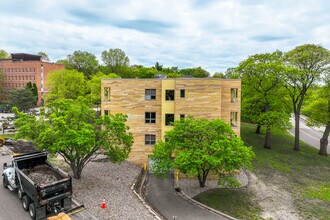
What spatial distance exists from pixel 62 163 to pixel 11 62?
61259mm

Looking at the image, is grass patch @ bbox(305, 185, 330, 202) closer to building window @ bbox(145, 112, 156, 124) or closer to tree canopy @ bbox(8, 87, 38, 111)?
building window @ bbox(145, 112, 156, 124)

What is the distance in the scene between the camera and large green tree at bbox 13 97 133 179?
14914 mm

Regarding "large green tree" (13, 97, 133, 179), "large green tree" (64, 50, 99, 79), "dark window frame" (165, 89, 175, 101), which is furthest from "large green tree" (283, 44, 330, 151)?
"large green tree" (64, 50, 99, 79)

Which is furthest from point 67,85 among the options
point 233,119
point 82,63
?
point 233,119

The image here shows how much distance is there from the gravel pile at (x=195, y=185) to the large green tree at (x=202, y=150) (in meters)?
1.44

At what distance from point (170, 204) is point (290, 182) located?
11.7 meters

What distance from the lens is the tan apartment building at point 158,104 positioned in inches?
881

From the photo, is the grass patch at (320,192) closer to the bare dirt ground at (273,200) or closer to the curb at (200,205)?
the bare dirt ground at (273,200)

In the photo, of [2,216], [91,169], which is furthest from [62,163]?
[2,216]

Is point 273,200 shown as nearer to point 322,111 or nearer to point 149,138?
point 149,138

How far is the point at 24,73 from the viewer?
220 feet

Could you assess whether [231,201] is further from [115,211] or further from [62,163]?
[62,163]

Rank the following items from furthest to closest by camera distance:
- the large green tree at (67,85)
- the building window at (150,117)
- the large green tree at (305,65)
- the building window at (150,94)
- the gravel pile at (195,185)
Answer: the large green tree at (67,85) < the large green tree at (305,65) < the building window at (150,117) < the building window at (150,94) < the gravel pile at (195,185)

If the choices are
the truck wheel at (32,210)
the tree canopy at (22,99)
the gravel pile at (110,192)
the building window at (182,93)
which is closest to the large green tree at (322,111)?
the building window at (182,93)
